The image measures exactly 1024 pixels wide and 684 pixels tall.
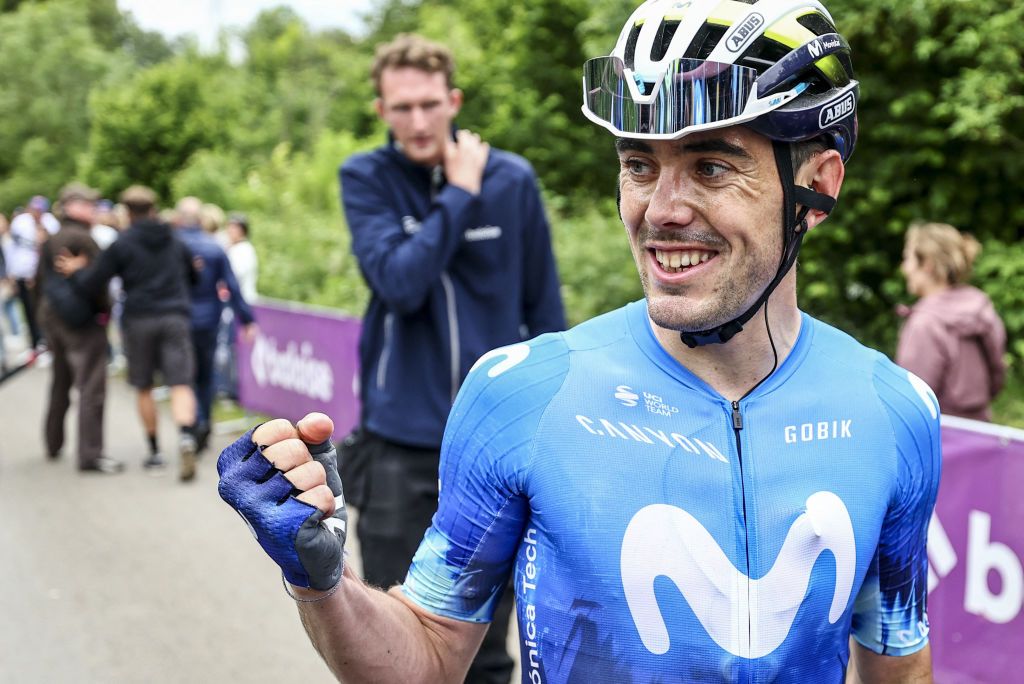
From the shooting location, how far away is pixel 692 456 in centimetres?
185

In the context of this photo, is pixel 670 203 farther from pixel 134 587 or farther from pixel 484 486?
pixel 134 587

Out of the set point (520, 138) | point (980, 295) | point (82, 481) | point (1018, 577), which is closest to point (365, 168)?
point (1018, 577)

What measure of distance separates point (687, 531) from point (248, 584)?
5.27 meters

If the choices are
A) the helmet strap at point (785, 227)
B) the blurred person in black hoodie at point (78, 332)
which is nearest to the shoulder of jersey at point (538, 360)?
→ the helmet strap at point (785, 227)

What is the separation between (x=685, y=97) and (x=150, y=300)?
26.5 feet

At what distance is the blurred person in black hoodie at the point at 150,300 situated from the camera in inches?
358

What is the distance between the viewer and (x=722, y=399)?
1.92m

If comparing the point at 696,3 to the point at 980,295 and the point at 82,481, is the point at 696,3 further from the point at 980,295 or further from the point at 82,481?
the point at 82,481

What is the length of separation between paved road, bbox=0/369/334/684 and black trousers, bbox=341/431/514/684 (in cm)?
219

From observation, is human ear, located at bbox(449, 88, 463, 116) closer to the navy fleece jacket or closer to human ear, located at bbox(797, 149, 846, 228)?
the navy fleece jacket

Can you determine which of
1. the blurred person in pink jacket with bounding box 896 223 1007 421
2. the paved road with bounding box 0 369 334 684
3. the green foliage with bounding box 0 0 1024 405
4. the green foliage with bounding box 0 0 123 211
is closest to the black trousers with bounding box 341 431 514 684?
the paved road with bounding box 0 369 334 684

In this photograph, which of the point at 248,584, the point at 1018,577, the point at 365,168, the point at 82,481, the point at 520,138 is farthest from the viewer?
the point at 520,138

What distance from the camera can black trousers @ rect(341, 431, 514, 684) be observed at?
3.35 metres

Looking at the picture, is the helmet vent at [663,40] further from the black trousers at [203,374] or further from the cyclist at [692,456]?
the black trousers at [203,374]
